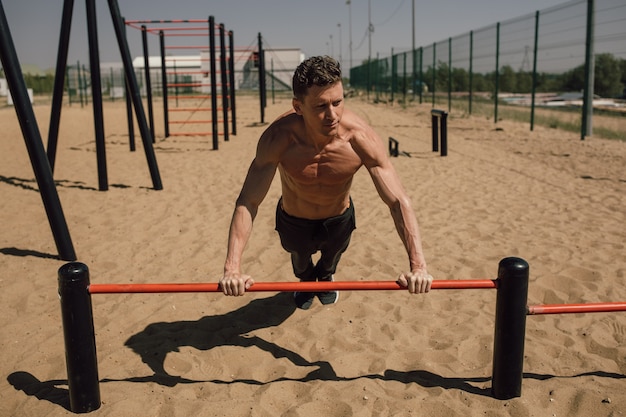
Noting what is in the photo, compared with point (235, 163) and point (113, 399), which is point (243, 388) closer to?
point (113, 399)

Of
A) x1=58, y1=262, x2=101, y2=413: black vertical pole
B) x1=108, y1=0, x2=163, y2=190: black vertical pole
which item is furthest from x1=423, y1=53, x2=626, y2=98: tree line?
x1=58, y1=262, x2=101, y2=413: black vertical pole

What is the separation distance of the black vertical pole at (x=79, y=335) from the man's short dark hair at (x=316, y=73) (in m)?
→ 1.18

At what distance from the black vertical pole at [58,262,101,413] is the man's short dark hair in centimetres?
118

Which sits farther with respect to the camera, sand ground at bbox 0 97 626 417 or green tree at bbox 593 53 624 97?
green tree at bbox 593 53 624 97

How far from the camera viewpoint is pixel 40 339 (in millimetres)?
3350

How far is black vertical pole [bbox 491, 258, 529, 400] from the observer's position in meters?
2.38

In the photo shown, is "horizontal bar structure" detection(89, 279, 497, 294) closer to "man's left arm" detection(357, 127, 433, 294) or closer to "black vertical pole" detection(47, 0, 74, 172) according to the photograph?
"man's left arm" detection(357, 127, 433, 294)

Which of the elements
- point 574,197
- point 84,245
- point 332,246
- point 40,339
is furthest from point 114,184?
point 574,197

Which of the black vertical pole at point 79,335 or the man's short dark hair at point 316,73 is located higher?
the man's short dark hair at point 316,73

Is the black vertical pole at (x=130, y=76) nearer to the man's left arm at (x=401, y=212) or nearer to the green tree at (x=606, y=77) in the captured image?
the man's left arm at (x=401, y=212)

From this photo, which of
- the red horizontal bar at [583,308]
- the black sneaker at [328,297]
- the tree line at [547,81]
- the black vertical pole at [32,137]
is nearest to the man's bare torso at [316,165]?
the black sneaker at [328,297]

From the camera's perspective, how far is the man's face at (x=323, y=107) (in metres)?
2.48

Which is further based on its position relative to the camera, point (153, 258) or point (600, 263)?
point (153, 258)

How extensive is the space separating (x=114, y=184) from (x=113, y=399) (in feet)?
18.4
